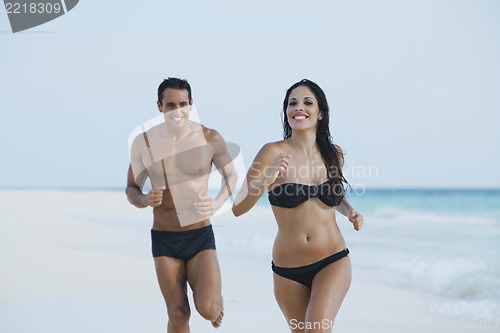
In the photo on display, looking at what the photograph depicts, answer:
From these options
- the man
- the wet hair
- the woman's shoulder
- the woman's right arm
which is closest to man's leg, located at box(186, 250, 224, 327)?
the man

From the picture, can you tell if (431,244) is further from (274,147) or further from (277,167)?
(277,167)

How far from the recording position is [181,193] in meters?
5.91

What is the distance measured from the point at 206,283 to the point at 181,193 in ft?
2.16

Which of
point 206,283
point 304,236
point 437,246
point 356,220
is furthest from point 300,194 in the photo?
point 437,246

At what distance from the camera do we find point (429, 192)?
101 feet

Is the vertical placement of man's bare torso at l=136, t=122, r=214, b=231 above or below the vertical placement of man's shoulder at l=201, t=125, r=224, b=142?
below

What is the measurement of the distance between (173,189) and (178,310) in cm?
85

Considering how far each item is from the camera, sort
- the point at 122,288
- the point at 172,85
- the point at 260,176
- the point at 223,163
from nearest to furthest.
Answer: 1. the point at 260,176
2. the point at 172,85
3. the point at 223,163
4. the point at 122,288

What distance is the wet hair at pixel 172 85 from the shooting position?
225 inches

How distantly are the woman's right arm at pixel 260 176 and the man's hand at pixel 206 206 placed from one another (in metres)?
0.37

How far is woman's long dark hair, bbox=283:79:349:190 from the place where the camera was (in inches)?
212

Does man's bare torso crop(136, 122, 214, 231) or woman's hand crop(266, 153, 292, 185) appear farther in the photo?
man's bare torso crop(136, 122, 214, 231)

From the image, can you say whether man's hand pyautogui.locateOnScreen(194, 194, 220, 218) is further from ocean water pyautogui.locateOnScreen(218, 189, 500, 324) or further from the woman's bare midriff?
ocean water pyautogui.locateOnScreen(218, 189, 500, 324)

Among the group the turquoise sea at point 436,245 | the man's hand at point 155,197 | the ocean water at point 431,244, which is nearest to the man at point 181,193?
the man's hand at point 155,197
